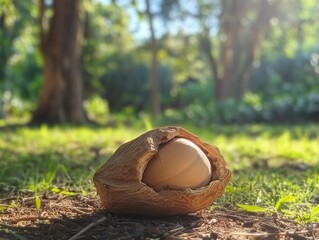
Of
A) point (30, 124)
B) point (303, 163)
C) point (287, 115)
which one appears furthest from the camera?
point (287, 115)

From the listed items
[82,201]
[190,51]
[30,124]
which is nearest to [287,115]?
[30,124]

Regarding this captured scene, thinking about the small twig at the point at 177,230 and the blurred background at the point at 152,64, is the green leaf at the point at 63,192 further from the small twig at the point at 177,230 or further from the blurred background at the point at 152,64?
the blurred background at the point at 152,64

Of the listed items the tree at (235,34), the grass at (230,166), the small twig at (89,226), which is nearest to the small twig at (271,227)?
the grass at (230,166)

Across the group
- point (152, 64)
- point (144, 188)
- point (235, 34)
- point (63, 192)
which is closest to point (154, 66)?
point (152, 64)

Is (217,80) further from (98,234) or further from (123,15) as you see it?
(98,234)

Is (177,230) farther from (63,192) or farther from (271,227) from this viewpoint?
(63,192)

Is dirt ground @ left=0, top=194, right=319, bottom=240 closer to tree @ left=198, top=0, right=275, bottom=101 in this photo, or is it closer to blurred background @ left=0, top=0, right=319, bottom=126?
blurred background @ left=0, top=0, right=319, bottom=126
